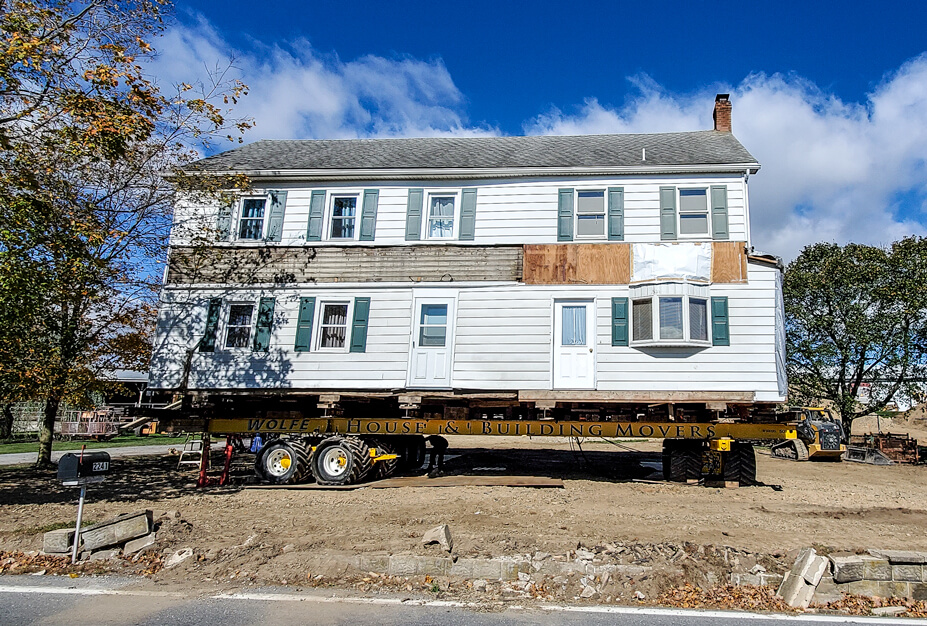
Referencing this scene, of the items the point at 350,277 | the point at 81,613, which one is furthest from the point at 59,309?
the point at 81,613

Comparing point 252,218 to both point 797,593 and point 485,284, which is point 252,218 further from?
point 797,593

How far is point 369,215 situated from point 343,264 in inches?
56.0

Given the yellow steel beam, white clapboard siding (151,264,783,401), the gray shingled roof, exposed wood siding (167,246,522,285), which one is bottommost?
the yellow steel beam

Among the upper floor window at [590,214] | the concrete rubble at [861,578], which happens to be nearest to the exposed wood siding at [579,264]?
the upper floor window at [590,214]

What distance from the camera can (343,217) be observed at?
48.4 ft

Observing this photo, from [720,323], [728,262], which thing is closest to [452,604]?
[720,323]

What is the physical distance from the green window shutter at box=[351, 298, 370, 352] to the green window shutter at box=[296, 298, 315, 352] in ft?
3.48

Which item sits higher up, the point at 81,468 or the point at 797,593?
the point at 81,468

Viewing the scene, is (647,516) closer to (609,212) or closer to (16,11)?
(609,212)

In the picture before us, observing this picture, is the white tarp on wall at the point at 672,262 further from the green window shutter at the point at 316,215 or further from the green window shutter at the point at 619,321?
the green window shutter at the point at 316,215

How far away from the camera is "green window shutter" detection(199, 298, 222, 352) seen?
1413 centimetres

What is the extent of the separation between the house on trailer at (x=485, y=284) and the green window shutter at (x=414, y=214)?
37mm

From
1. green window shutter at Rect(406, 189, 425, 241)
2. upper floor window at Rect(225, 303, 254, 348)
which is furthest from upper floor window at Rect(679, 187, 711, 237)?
upper floor window at Rect(225, 303, 254, 348)

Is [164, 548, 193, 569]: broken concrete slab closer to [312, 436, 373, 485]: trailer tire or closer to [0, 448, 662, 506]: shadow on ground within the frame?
[0, 448, 662, 506]: shadow on ground
